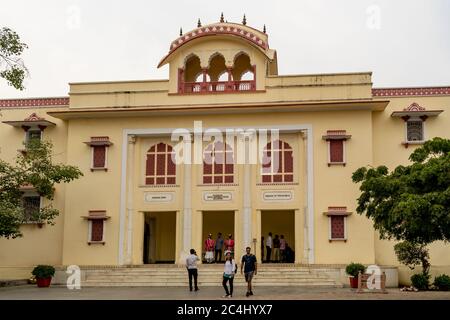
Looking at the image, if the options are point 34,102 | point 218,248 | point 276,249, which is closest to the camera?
point 218,248

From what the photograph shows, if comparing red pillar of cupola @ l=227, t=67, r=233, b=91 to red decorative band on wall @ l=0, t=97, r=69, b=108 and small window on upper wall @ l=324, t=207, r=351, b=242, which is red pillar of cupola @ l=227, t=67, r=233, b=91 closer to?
small window on upper wall @ l=324, t=207, r=351, b=242

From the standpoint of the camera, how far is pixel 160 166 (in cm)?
2602

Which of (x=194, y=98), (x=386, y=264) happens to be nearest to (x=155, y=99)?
(x=194, y=98)

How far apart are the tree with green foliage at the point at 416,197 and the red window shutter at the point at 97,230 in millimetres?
11563

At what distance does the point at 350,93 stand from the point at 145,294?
11210mm

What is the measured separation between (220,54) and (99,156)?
630cm

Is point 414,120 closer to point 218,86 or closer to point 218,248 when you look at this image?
point 218,86

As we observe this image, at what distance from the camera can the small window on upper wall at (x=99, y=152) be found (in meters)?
25.8

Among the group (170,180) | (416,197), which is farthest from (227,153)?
(416,197)

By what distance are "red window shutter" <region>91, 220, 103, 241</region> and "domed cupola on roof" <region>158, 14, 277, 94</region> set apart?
5.90 meters

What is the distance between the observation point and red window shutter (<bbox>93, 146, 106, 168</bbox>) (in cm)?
2592

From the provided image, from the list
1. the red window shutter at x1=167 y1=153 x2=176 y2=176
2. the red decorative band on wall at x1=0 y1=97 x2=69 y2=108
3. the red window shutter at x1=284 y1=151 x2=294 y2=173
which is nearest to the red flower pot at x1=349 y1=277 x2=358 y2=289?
the red window shutter at x1=284 y1=151 x2=294 y2=173

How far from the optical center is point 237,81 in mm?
26000
